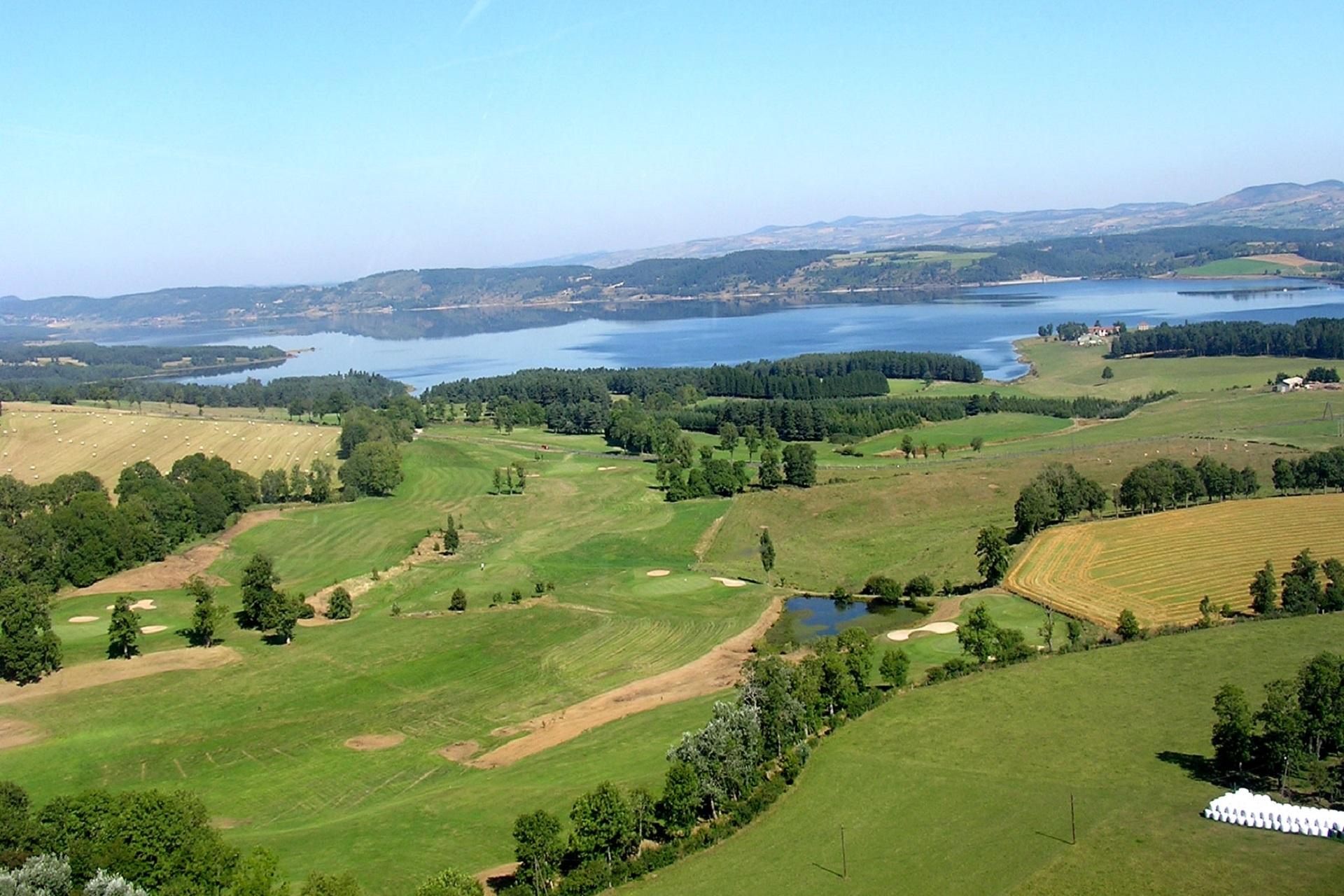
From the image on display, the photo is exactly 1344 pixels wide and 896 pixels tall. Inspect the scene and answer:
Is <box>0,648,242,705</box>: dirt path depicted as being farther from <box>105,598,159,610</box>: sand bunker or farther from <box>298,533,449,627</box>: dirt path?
<box>105,598,159,610</box>: sand bunker

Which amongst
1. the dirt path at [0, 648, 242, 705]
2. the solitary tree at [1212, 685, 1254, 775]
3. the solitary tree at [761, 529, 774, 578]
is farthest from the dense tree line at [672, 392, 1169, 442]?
the solitary tree at [1212, 685, 1254, 775]

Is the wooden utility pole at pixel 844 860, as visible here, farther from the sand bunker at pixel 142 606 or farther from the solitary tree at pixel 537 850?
the sand bunker at pixel 142 606

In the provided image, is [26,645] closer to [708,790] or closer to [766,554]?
[708,790]

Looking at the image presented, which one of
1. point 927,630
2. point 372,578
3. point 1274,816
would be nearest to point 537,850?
point 1274,816

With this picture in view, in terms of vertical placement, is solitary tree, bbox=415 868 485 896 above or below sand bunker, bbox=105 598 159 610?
above

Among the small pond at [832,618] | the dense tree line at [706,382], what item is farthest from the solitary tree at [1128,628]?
the dense tree line at [706,382]

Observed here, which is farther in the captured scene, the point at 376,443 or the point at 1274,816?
the point at 376,443

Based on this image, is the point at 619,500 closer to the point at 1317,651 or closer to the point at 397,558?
the point at 397,558
